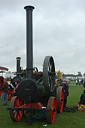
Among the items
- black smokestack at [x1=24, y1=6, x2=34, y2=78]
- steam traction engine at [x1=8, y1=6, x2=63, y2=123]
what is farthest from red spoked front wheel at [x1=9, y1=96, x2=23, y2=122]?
black smokestack at [x1=24, y1=6, x2=34, y2=78]

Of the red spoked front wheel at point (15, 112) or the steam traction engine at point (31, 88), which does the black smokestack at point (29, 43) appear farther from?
the red spoked front wheel at point (15, 112)

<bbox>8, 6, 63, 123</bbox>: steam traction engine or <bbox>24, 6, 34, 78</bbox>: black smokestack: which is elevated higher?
<bbox>24, 6, 34, 78</bbox>: black smokestack

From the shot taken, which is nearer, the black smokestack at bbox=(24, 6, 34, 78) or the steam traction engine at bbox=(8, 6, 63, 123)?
the steam traction engine at bbox=(8, 6, 63, 123)

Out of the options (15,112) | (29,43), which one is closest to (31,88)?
(15,112)

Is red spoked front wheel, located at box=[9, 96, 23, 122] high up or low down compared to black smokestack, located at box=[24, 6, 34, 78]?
down

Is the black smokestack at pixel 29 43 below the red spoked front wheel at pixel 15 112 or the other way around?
the other way around

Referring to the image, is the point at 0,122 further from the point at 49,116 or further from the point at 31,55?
the point at 31,55

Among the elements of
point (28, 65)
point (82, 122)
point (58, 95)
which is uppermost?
point (28, 65)

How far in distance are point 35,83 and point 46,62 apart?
0.58 metres

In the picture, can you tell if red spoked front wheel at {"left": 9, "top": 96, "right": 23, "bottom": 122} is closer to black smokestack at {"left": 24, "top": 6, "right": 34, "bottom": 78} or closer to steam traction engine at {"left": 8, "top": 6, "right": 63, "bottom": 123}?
steam traction engine at {"left": 8, "top": 6, "right": 63, "bottom": 123}

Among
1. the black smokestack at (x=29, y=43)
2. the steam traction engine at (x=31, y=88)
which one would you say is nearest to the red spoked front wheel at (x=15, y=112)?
the steam traction engine at (x=31, y=88)

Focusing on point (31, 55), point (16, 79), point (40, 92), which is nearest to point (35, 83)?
point (40, 92)

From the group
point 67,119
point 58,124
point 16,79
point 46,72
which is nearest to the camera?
point 46,72

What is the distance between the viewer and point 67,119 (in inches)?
216
